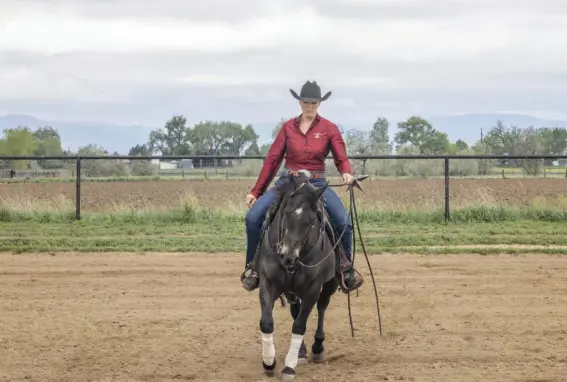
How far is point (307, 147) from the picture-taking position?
301 inches

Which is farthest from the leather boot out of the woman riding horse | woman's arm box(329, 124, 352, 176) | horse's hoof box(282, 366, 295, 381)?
horse's hoof box(282, 366, 295, 381)

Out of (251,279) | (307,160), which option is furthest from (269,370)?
(307,160)

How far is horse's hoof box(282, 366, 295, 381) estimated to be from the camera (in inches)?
273

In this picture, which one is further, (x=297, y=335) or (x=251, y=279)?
(x=251, y=279)

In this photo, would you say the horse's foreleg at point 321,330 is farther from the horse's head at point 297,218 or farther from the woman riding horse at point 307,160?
the horse's head at point 297,218

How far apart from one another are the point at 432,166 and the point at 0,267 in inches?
1212

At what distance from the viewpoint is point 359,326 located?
29.2 feet

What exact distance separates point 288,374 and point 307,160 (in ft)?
6.96

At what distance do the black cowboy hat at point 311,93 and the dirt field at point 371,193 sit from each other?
12.3 m

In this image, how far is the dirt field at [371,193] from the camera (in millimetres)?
21281

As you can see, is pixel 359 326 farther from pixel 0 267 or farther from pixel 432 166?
pixel 432 166

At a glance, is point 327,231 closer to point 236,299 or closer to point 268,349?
point 268,349

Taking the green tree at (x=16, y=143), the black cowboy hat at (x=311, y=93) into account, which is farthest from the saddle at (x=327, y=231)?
the green tree at (x=16, y=143)

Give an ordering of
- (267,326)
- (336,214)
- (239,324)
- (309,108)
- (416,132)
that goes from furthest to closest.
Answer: (416,132)
(239,324)
(336,214)
(309,108)
(267,326)
